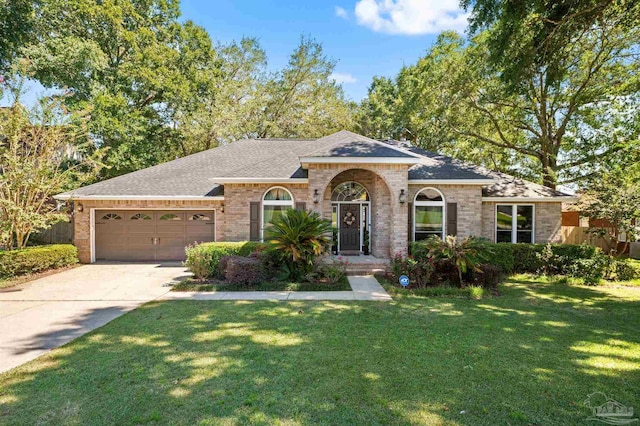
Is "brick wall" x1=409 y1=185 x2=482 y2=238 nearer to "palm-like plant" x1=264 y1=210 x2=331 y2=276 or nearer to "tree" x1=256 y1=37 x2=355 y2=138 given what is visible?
"palm-like plant" x1=264 y1=210 x2=331 y2=276

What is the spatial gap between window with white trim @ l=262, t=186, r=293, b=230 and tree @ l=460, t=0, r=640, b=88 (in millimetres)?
8094

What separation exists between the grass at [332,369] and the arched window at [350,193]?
684 cm

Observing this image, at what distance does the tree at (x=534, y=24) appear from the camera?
7930 millimetres

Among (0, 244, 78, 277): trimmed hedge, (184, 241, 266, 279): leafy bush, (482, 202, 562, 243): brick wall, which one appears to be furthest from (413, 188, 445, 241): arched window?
(0, 244, 78, 277): trimmed hedge

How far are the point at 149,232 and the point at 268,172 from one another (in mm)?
5860

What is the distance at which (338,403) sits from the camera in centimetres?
341

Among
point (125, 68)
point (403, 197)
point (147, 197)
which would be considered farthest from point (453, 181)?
point (125, 68)

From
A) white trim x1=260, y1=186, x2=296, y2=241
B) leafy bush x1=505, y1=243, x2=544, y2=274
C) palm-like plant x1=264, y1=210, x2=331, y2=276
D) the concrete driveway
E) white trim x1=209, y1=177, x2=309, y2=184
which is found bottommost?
the concrete driveway

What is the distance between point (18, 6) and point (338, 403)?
2760 centimetres

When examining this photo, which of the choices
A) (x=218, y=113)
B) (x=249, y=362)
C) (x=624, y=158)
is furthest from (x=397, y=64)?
(x=249, y=362)

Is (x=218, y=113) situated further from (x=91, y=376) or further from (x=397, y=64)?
(x=91, y=376)

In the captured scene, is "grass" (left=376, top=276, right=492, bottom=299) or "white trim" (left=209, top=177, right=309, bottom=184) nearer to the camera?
"grass" (left=376, top=276, right=492, bottom=299)

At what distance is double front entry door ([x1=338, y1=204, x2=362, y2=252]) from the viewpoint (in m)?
13.0

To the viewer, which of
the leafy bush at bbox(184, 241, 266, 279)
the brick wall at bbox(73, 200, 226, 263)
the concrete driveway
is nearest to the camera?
the concrete driveway
